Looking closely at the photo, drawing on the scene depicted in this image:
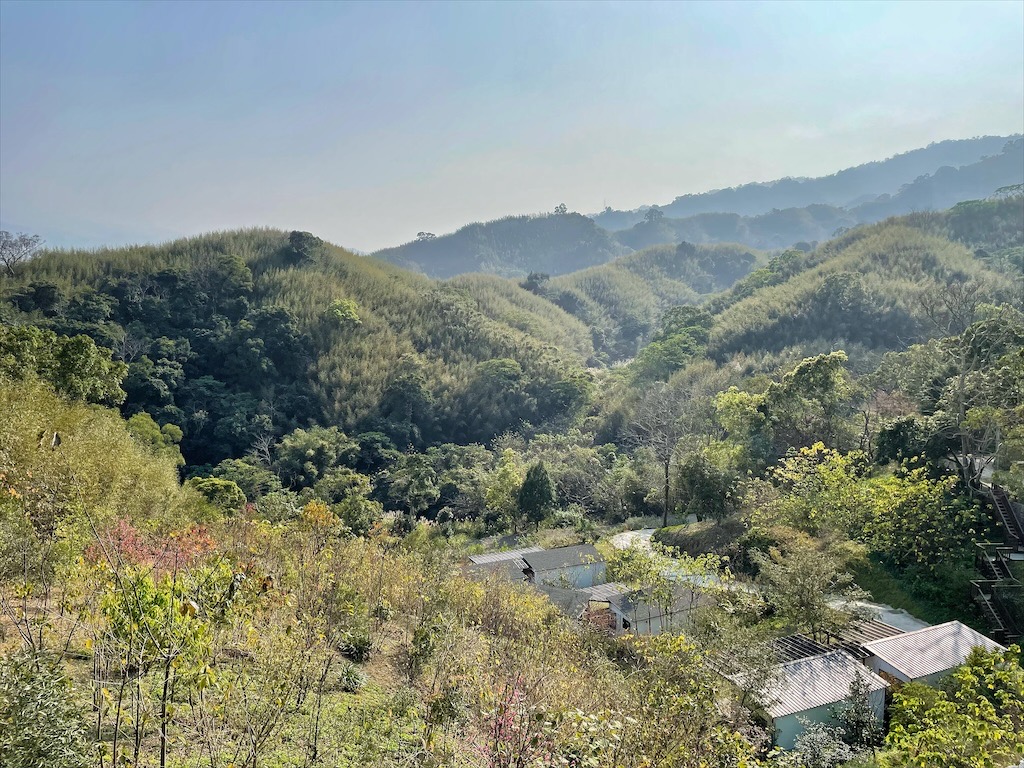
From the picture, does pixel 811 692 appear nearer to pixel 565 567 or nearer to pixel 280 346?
pixel 565 567

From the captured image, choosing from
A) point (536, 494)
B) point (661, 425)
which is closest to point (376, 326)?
point (661, 425)

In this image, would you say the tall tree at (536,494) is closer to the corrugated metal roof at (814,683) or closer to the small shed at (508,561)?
the small shed at (508,561)

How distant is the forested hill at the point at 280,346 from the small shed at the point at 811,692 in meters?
27.7

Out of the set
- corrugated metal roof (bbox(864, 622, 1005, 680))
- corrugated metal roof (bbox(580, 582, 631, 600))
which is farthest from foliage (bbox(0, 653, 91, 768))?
corrugated metal roof (bbox(580, 582, 631, 600))

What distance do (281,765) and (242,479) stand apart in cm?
2296

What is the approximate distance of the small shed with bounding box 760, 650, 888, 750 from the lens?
9.75 metres

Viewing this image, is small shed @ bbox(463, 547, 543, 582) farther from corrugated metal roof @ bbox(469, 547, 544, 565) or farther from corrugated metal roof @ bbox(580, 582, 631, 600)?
corrugated metal roof @ bbox(580, 582, 631, 600)

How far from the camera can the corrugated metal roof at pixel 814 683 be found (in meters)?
9.79

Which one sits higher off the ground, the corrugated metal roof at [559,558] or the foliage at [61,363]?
the foliage at [61,363]

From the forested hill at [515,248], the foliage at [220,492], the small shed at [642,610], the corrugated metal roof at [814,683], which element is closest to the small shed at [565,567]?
the small shed at [642,610]

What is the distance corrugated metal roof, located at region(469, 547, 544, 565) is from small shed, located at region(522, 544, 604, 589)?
1.47 ft

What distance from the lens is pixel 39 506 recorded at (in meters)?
7.38

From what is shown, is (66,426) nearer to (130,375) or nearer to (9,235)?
(130,375)

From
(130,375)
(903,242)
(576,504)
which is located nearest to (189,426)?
(130,375)
